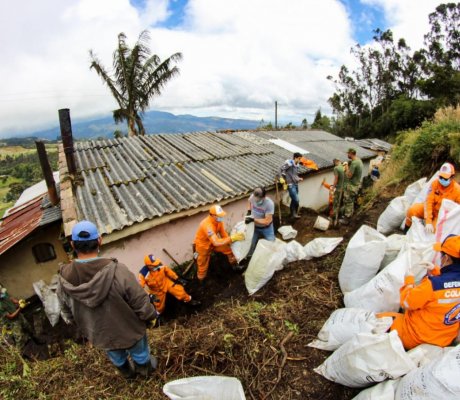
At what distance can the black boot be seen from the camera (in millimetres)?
2520

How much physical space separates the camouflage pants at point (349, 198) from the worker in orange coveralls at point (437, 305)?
4918mm

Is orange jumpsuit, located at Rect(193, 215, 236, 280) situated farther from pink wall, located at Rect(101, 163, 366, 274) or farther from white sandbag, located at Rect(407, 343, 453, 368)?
white sandbag, located at Rect(407, 343, 453, 368)

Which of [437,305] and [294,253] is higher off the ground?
[437,305]

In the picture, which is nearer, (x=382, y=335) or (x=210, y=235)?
(x=382, y=335)

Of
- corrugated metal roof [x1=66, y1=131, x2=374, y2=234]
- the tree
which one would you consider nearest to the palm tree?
corrugated metal roof [x1=66, y1=131, x2=374, y2=234]

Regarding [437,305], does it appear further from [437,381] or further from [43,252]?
[43,252]

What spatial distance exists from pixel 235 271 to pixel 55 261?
4.83m

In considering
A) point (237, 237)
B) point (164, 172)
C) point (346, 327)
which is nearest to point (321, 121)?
point (164, 172)

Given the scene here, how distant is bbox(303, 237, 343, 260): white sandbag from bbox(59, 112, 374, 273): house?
2468 millimetres

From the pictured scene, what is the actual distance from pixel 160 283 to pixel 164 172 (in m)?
3.26

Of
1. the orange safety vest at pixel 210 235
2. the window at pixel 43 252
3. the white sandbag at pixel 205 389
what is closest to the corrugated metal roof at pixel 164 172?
the orange safety vest at pixel 210 235

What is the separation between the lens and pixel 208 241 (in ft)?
15.8

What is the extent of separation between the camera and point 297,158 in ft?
25.8

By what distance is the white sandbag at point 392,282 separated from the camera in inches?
100
